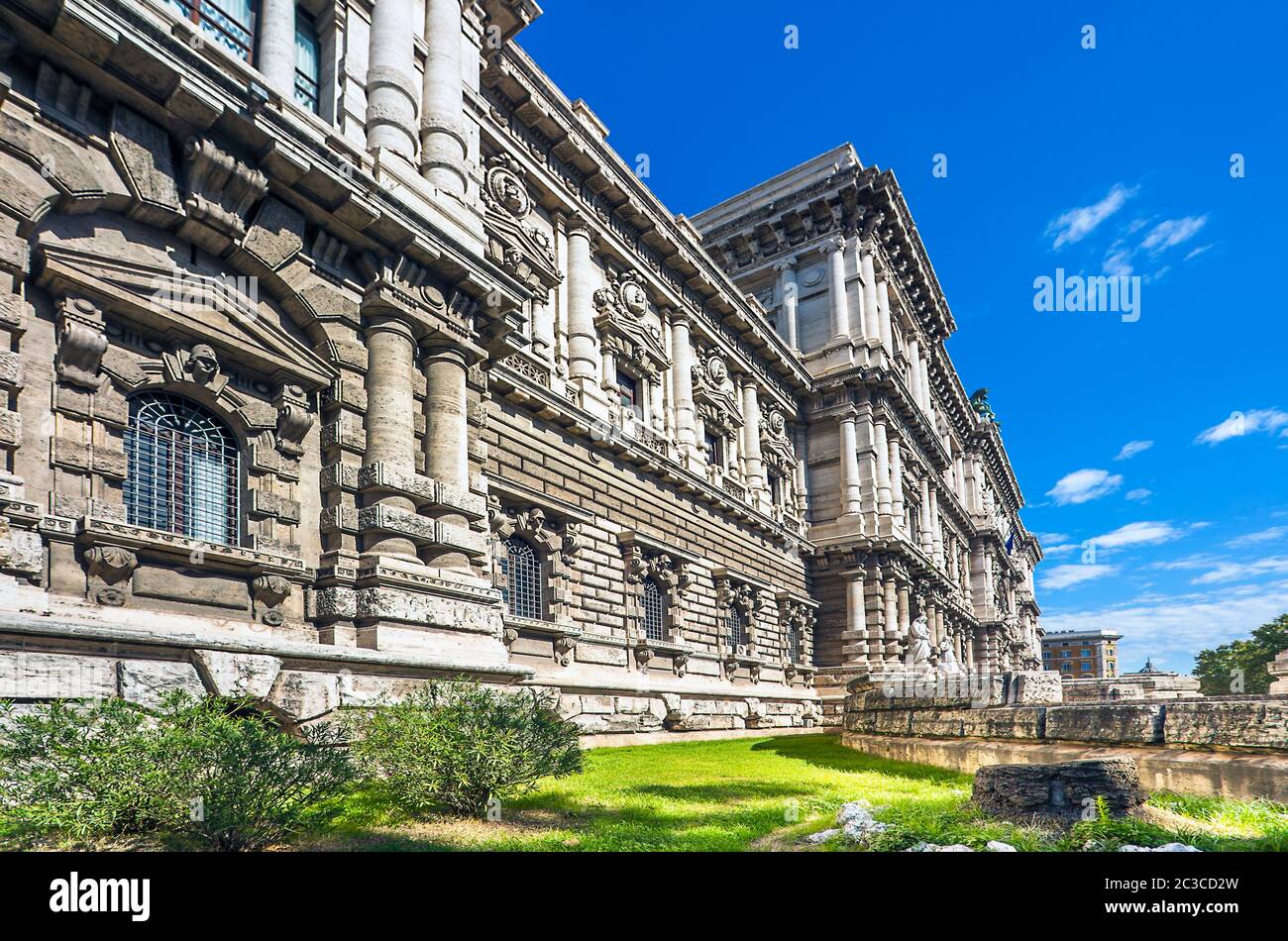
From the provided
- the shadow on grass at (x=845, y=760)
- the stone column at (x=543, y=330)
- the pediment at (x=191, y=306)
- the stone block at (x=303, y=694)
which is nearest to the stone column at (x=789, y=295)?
the stone column at (x=543, y=330)

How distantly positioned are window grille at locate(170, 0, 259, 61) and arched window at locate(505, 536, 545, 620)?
9.65 meters

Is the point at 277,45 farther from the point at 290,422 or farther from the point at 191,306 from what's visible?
the point at 290,422

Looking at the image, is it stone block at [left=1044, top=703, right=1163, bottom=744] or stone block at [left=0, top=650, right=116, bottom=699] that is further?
stone block at [left=1044, top=703, right=1163, bottom=744]

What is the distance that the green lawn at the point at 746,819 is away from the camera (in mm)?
5477

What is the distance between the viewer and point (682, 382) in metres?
25.6

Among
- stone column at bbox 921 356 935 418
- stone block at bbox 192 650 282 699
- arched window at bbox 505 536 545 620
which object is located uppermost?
stone column at bbox 921 356 935 418

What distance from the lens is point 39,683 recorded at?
7383 millimetres

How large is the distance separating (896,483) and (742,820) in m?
30.7

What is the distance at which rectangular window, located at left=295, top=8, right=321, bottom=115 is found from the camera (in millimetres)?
13438

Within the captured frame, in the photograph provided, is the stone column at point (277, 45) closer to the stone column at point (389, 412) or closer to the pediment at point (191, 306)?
the pediment at point (191, 306)

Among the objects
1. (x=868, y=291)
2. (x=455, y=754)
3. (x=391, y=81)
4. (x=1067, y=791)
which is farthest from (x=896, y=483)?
(x=455, y=754)

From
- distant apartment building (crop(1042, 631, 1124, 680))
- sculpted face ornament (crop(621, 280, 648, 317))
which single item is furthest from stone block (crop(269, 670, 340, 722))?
distant apartment building (crop(1042, 631, 1124, 680))

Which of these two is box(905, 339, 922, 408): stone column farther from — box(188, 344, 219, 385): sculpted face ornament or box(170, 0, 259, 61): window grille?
box(188, 344, 219, 385): sculpted face ornament

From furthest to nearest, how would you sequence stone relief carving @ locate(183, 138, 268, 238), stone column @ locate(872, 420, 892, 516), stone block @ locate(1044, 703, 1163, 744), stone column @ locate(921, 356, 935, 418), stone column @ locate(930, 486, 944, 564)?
stone column @ locate(921, 356, 935, 418), stone column @ locate(930, 486, 944, 564), stone column @ locate(872, 420, 892, 516), stone relief carving @ locate(183, 138, 268, 238), stone block @ locate(1044, 703, 1163, 744)
